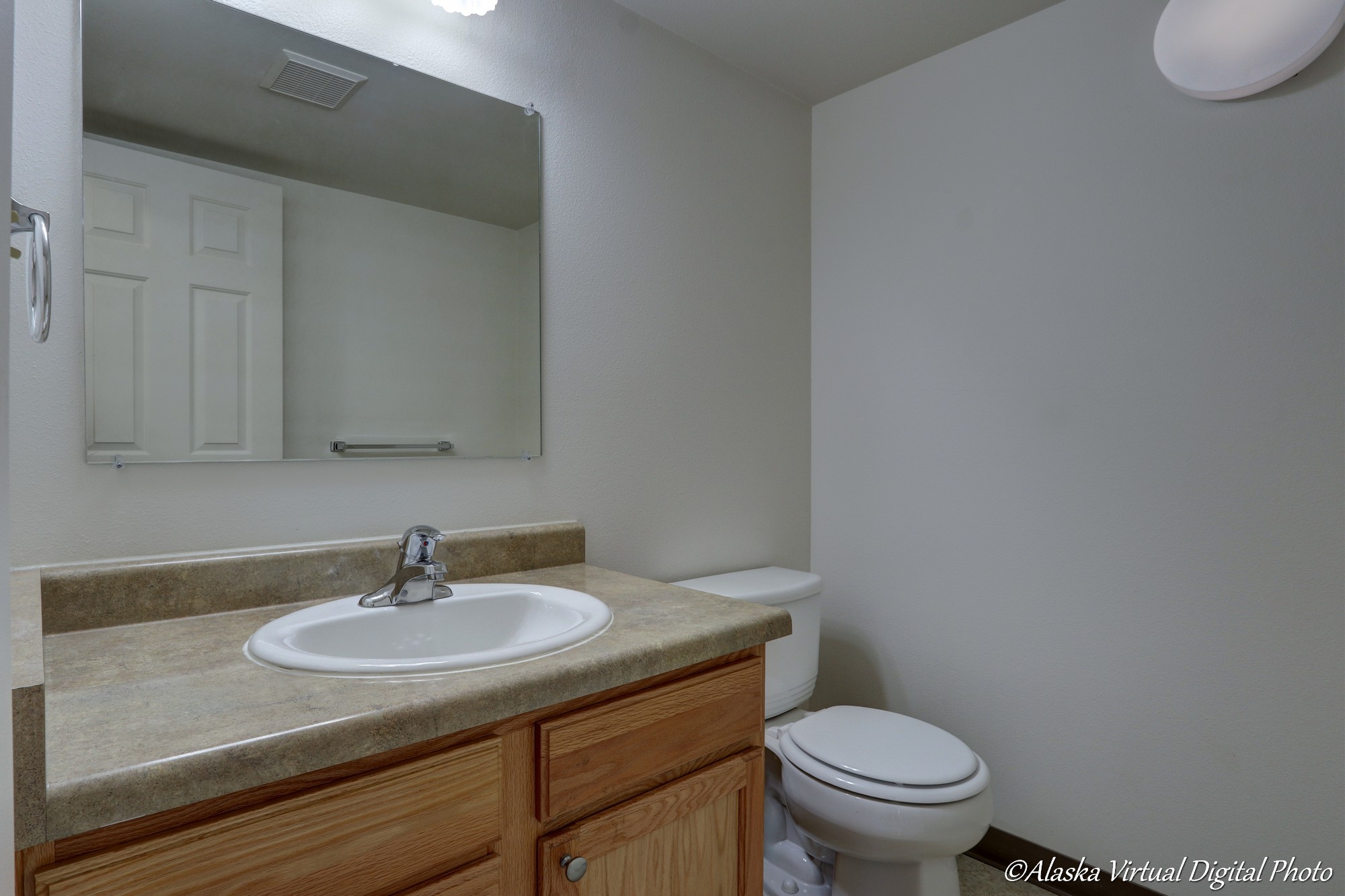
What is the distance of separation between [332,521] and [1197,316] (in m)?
1.82

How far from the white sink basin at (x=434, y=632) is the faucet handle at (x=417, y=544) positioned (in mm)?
76

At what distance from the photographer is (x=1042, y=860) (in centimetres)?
177

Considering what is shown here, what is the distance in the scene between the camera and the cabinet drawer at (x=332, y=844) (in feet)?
2.07

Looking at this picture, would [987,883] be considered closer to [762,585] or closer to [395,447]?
[762,585]

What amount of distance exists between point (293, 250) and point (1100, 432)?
1.75 m

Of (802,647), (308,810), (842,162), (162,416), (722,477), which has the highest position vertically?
(842,162)

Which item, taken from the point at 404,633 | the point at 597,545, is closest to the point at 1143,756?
the point at 597,545

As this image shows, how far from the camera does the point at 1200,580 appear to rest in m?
1.54

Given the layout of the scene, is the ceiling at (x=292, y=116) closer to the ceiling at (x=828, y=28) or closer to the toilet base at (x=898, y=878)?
the ceiling at (x=828, y=28)

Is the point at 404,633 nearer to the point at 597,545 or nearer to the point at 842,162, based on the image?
the point at 597,545

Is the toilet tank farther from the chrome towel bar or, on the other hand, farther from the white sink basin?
the chrome towel bar

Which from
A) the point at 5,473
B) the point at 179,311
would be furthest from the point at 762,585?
the point at 5,473

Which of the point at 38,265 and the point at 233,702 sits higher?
the point at 38,265

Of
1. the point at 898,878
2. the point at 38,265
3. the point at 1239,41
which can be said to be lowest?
the point at 898,878
